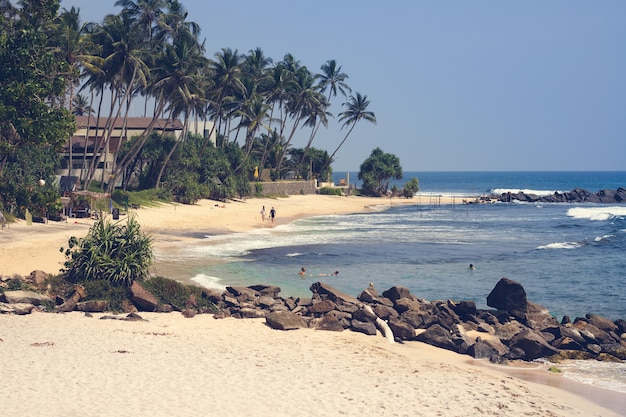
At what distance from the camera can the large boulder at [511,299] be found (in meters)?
21.1

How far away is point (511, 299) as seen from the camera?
21.4 metres

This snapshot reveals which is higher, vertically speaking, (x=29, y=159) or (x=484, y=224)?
(x=29, y=159)

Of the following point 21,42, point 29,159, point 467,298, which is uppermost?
point 21,42

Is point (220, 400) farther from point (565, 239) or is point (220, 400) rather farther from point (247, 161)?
point (247, 161)

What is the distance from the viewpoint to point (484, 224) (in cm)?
5847

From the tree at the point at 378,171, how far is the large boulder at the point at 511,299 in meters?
72.5

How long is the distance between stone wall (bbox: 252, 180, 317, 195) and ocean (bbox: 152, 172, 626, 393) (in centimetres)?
1842

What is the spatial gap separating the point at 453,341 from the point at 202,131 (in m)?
69.5

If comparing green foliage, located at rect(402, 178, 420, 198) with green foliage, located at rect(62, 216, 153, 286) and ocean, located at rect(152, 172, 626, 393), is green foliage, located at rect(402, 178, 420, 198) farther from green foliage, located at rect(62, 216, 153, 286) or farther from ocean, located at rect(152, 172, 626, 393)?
green foliage, located at rect(62, 216, 153, 286)

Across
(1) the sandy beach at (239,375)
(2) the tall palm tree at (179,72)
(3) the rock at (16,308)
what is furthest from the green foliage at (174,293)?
(2) the tall palm tree at (179,72)

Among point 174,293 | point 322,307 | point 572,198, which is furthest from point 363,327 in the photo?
point 572,198

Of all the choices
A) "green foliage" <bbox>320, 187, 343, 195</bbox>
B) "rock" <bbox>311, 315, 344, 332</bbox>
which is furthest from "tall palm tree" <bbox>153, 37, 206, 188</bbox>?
"rock" <bbox>311, 315, 344, 332</bbox>

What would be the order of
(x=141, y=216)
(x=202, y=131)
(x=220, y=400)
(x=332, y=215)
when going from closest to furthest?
1. (x=220, y=400)
2. (x=141, y=216)
3. (x=332, y=215)
4. (x=202, y=131)

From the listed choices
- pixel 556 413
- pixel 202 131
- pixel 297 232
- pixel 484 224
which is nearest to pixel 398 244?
pixel 297 232
